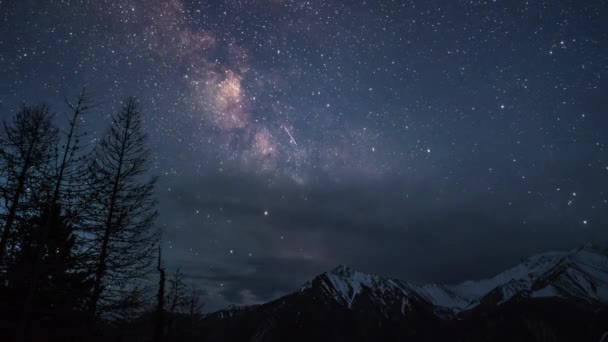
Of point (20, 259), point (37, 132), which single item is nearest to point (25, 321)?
point (20, 259)

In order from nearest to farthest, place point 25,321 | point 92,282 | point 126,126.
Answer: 1. point 25,321
2. point 92,282
3. point 126,126

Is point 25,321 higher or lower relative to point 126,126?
lower

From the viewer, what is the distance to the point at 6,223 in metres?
13.4

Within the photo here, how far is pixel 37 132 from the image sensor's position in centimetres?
1546

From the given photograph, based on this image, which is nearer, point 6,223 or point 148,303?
point 6,223

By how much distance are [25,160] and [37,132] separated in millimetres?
1334

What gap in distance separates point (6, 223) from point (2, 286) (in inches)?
85.5

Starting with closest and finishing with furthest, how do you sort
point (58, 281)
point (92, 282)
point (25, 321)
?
1. point (25, 321)
2. point (58, 281)
3. point (92, 282)

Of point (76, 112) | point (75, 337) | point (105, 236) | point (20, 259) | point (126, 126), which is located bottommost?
point (75, 337)

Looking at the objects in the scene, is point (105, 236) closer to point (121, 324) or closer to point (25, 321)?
point (121, 324)

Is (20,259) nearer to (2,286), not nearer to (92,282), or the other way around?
(2,286)

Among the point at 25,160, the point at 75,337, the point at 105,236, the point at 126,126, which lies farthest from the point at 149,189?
the point at 75,337

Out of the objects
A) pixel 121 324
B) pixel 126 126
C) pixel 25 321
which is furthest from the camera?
pixel 126 126

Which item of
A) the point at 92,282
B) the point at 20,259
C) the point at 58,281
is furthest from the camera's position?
the point at 92,282
